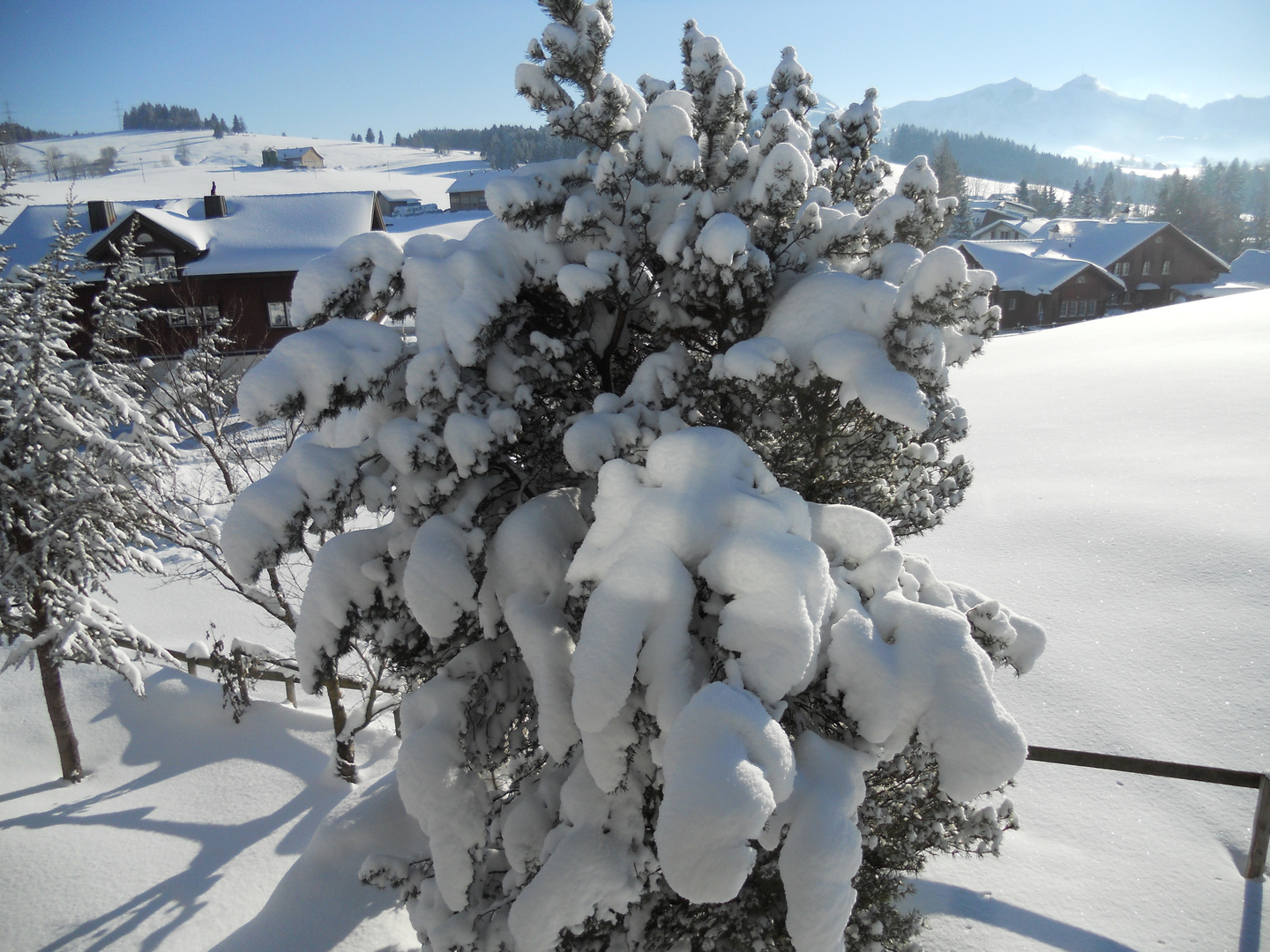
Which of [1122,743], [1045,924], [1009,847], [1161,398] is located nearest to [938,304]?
[1045,924]

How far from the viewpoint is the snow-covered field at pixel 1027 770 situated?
483 centimetres

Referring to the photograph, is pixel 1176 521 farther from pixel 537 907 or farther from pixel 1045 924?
pixel 537 907

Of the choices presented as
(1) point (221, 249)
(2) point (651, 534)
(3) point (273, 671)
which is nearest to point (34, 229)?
(1) point (221, 249)

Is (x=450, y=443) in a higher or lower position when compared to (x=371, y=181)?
lower

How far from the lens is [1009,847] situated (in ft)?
17.2

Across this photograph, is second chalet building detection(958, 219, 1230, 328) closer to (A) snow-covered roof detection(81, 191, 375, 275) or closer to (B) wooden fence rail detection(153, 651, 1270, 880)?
(A) snow-covered roof detection(81, 191, 375, 275)

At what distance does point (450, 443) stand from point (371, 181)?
84.0 m

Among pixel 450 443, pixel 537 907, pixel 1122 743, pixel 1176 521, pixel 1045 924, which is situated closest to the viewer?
pixel 537 907

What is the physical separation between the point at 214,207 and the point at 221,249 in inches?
117

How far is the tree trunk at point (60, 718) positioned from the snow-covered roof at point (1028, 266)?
39.7 meters

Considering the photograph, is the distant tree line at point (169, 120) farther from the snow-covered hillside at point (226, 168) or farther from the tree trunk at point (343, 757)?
the tree trunk at point (343, 757)

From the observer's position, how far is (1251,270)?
5062 cm

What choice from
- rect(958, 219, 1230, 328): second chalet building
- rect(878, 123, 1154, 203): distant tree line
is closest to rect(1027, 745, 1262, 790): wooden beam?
rect(958, 219, 1230, 328): second chalet building

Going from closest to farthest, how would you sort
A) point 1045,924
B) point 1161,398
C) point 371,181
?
point 1045,924 → point 1161,398 → point 371,181
